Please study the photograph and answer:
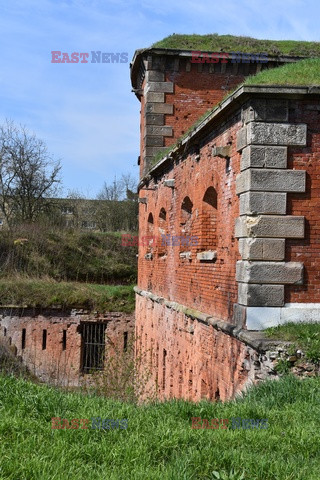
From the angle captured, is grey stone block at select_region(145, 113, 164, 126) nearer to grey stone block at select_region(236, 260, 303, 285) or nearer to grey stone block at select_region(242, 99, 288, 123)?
grey stone block at select_region(242, 99, 288, 123)

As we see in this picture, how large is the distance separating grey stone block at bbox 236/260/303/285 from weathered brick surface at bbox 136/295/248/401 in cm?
95

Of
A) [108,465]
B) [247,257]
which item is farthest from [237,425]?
[247,257]

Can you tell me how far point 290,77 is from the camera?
8.30 meters

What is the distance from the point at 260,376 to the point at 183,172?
5.58m

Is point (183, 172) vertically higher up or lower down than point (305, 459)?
higher up

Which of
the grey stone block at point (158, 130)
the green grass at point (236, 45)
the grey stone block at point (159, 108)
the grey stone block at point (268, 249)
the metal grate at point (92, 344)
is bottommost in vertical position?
the metal grate at point (92, 344)

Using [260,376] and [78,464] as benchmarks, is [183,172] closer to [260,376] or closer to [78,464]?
[260,376]

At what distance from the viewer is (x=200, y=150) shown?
1076cm

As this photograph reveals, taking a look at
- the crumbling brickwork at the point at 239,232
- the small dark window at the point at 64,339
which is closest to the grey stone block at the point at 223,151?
the crumbling brickwork at the point at 239,232

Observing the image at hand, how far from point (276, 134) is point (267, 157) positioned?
0.33 meters

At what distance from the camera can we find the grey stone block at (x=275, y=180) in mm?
7902

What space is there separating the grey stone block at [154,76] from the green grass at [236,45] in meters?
0.71

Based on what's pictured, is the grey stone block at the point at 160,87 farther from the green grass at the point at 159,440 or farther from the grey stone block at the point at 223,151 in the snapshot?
the green grass at the point at 159,440

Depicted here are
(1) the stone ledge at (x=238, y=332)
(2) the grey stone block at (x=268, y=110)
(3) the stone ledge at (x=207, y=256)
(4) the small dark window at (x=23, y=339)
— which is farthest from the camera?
(4) the small dark window at (x=23, y=339)
